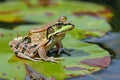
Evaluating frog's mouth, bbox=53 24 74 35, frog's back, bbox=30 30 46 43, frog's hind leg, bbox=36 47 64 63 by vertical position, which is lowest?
frog's hind leg, bbox=36 47 64 63

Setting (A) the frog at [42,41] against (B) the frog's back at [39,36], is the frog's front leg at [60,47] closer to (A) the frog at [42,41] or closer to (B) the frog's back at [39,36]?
(A) the frog at [42,41]

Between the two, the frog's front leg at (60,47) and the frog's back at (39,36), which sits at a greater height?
the frog's back at (39,36)

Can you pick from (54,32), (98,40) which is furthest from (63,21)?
(98,40)

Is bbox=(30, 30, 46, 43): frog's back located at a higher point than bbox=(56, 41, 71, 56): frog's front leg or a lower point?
higher

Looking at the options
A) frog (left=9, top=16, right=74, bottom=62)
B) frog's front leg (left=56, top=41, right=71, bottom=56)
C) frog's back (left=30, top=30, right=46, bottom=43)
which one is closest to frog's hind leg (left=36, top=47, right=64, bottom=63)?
frog (left=9, top=16, right=74, bottom=62)

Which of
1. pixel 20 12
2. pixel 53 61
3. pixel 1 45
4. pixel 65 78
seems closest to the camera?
pixel 65 78

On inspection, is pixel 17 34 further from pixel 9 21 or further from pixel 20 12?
pixel 20 12

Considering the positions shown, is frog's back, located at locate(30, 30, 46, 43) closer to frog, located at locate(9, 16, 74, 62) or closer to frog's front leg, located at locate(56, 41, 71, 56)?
frog, located at locate(9, 16, 74, 62)

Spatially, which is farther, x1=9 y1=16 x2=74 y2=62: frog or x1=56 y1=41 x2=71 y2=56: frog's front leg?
x1=56 y1=41 x2=71 y2=56: frog's front leg

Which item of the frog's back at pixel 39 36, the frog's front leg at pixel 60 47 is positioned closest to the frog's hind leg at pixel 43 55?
the frog's back at pixel 39 36
